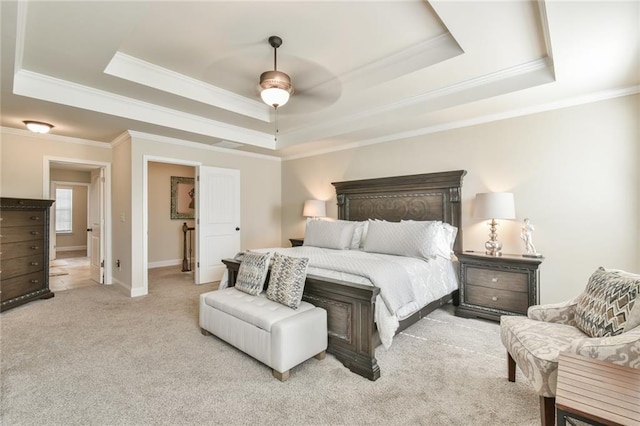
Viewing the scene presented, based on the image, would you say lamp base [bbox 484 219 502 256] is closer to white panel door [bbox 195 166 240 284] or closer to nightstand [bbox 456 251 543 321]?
nightstand [bbox 456 251 543 321]

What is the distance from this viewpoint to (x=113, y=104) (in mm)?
3533

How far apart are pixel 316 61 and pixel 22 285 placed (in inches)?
180

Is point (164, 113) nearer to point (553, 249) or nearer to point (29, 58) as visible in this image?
point (29, 58)

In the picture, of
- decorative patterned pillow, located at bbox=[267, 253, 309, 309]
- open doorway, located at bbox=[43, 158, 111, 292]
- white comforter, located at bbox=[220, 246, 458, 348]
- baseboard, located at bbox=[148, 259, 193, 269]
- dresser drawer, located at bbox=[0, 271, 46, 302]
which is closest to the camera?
white comforter, located at bbox=[220, 246, 458, 348]

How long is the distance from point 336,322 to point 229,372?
0.90 meters

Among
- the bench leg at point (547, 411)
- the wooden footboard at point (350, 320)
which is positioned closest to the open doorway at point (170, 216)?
the wooden footboard at point (350, 320)

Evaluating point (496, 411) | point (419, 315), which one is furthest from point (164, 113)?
point (496, 411)

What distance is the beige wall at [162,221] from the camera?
6621mm

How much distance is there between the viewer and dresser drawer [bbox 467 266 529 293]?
3.10m

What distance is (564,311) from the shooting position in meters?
2.00

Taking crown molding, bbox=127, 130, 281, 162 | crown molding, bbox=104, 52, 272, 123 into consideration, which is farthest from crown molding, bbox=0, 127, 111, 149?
crown molding, bbox=104, 52, 272, 123

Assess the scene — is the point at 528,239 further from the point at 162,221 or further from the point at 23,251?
the point at 162,221

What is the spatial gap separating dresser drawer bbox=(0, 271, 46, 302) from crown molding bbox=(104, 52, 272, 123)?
9.51 ft

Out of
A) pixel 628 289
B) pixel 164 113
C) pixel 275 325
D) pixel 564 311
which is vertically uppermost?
pixel 164 113
